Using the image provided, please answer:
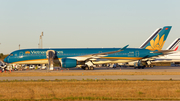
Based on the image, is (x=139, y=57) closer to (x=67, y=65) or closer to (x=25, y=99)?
(x=67, y=65)

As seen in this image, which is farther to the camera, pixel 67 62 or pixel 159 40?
pixel 159 40

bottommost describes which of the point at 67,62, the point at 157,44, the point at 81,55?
the point at 67,62

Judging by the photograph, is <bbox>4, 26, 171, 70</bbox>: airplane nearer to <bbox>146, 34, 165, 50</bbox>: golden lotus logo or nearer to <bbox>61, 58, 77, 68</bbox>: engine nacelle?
A: <bbox>61, 58, 77, 68</bbox>: engine nacelle

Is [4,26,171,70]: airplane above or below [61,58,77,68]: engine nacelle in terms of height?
above

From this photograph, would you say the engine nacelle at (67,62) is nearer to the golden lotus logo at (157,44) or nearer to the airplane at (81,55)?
the airplane at (81,55)

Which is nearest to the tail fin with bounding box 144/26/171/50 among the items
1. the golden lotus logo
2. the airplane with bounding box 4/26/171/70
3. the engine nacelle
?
the golden lotus logo

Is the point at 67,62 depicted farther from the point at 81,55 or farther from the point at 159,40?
the point at 159,40

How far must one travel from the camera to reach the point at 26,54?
167 ft

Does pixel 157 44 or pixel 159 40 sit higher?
pixel 159 40

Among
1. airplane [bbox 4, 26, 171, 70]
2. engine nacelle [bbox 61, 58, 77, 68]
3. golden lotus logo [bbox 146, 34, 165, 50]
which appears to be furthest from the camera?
golden lotus logo [bbox 146, 34, 165, 50]

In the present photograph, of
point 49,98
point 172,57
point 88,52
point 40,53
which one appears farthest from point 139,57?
point 49,98

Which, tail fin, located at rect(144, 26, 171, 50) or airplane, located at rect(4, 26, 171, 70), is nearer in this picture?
airplane, located at rect(4, 26, 171, 70)

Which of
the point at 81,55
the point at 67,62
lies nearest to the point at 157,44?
the point at 81,55

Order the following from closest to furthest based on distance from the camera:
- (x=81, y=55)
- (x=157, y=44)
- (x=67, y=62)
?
(x=67, y=62) < (x=81, y=55) < (x=157, y=44)
